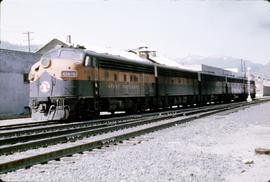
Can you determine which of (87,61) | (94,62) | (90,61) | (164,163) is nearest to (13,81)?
(94,62)

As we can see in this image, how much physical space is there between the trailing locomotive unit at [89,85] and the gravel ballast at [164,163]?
20.0 ft

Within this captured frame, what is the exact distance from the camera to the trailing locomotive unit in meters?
16.4

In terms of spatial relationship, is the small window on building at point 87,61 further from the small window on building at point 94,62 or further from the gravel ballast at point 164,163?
the gravel ballast at point 164,163

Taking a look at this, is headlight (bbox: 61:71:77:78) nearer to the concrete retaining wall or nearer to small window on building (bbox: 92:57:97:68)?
small window on building (bbox: 92:57:97:68)

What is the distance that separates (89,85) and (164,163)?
10400mm

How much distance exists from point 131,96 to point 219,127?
7.68 meters

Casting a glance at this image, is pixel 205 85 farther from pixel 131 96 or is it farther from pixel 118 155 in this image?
pixel 118 155

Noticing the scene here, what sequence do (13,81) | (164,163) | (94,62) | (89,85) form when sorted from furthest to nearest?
1. (13,81)
2. (94,62)
3. (89,85)
4. (164,163)

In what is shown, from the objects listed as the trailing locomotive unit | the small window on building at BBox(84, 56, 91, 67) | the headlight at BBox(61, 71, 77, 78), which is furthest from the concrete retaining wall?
the headlight at BBox(61, 71, 77, 78)

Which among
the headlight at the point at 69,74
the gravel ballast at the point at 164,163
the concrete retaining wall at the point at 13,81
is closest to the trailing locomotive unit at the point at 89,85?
the headlight at the point at 69,74

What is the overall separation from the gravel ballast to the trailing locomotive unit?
6109 millimetres

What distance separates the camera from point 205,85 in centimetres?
3538

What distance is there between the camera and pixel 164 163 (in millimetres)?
7391

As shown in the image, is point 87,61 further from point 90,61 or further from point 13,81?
point 13,81
